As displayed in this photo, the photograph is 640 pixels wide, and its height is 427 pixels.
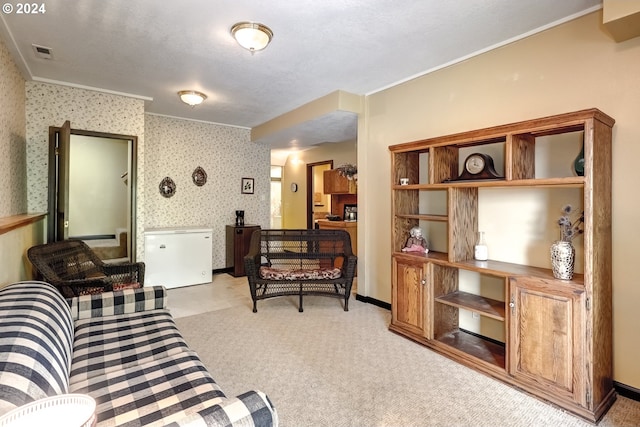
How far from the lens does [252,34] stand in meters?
2.37

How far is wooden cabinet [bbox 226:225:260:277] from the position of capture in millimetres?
5289

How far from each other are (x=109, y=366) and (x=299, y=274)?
2.26 metres

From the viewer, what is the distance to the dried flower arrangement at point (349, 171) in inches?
228

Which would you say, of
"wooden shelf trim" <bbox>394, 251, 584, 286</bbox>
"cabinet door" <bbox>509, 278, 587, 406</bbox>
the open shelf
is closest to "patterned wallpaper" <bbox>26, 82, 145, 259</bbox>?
"wooden shelf trim" <bbox>394, 251, 584, 286</bbox>

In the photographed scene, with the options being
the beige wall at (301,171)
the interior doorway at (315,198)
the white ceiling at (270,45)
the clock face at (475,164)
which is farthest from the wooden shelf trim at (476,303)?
the interior doorway at (315,198)

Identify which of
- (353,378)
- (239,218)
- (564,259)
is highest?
(239,218)

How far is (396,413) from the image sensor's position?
1891 millimetres

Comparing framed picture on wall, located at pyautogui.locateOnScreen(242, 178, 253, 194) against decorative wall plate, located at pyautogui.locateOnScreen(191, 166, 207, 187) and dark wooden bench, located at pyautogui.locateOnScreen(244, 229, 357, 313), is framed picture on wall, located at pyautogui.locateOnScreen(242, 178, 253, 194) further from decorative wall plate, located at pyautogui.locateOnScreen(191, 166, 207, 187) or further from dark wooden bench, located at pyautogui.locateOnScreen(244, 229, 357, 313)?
dark wooden bench, located at pyautogui.locateOnScreen(244, 229, 357, 313)

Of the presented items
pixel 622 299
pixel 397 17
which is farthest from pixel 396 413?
pixel 397 17

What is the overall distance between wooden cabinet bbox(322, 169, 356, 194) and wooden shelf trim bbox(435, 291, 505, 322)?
331 cm

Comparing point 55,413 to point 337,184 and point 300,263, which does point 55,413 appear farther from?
point 337,184

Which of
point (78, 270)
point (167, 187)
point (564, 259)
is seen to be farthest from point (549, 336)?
point (167, 187)

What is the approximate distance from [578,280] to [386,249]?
1.92 m

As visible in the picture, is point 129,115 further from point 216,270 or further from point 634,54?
point 634,54
